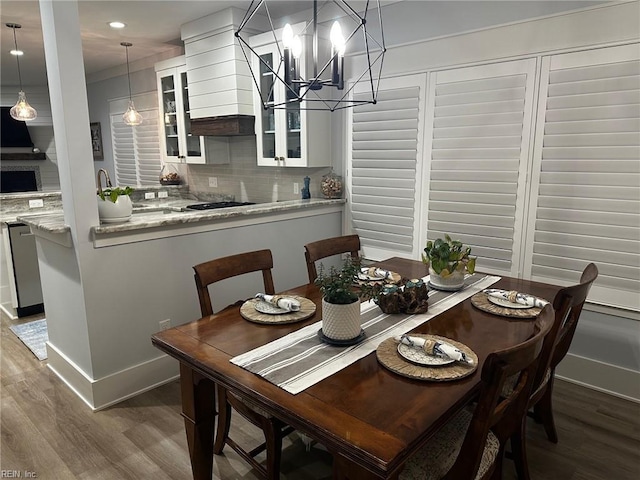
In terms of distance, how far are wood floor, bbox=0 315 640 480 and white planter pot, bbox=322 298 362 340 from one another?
855 mm

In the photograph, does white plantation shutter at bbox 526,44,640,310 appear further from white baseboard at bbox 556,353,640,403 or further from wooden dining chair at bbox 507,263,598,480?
wooden dining chair at bbox 507,263,598,480

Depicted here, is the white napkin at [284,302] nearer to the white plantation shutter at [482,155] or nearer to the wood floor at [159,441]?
the wood floor at [159,441]

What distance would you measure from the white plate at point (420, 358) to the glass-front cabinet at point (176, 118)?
144 inches

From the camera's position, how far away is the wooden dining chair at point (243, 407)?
1.69 m

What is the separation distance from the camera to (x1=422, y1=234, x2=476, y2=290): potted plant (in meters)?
2.08

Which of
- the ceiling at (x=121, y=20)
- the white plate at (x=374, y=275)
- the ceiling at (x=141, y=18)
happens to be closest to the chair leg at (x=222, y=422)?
the white plate at (x=374, y=275)

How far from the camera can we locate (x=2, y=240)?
374 cm

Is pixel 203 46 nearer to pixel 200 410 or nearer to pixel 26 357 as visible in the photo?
pixel 26 357

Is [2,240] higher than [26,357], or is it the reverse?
[2,240]

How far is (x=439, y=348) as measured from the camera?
1.40 m

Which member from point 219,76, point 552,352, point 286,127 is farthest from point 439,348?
point 219,76

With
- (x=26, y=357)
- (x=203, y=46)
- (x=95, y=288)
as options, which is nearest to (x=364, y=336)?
(x=95, y=288)

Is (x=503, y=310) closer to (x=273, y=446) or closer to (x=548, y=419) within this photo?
(x=548, y=419)

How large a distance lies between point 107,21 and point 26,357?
299cm
